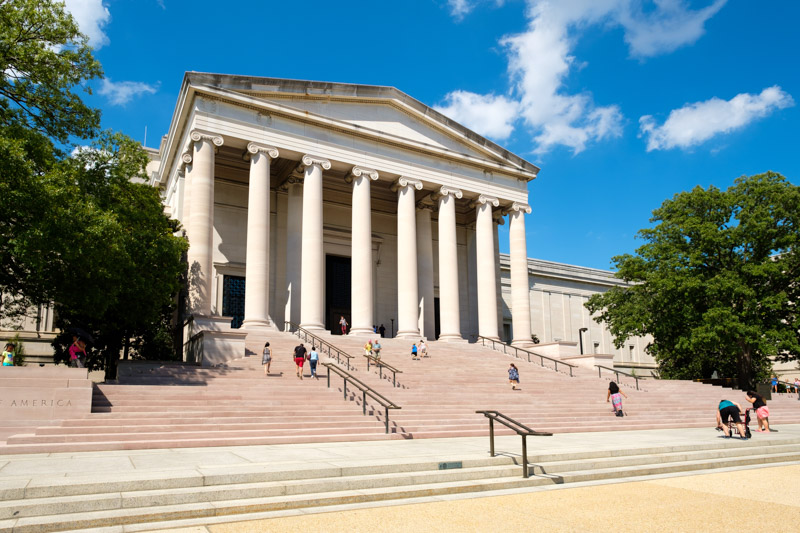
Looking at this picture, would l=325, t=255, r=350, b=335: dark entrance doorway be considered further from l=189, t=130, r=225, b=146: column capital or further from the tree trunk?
the tree trunk

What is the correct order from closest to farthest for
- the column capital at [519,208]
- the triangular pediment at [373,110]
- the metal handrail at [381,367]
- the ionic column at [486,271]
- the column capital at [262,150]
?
the metal handrail at [381,367], the column capital at [262,150], the triangular pediment at [373,110], the ionic column at [486,271], the column capital at [519,208]

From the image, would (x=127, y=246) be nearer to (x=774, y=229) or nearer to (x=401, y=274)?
(x=401, y=274)

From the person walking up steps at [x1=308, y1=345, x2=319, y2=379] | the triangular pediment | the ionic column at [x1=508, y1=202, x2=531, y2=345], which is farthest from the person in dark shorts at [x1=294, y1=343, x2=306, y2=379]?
the ionic column at [x1=508, y1=202, x2=531, y2=345]

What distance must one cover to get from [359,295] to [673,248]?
58.0ft

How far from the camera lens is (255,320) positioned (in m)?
27.9

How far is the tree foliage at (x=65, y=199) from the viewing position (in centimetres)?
1677

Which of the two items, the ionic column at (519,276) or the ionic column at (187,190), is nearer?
the ionic column at (187,190)

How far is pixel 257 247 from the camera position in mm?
28703

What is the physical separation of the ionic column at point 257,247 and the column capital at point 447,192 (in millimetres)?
10642

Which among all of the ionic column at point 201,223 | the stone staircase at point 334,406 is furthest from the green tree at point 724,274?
the ionic column at point 201,223

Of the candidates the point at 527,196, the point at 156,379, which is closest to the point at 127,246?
the point at 156,379

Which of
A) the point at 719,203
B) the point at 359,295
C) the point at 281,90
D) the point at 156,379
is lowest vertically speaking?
the point at 156,379

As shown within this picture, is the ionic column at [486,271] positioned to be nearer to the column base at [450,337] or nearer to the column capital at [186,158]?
the column base at [450,337]

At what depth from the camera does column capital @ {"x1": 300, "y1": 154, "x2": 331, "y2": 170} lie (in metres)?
31.2
